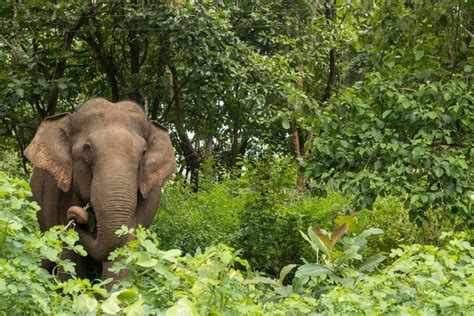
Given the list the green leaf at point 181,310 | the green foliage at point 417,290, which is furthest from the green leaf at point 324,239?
the green leaf at point 181,310

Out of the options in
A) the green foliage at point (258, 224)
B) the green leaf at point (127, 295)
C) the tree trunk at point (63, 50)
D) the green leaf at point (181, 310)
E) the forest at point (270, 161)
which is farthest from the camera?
the tree trunk at point (63, 50)

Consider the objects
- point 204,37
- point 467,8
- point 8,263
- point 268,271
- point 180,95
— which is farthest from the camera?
point 180,95

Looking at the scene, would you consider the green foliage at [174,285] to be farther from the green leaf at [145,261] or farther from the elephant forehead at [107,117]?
the elephant forehead at [107,117]

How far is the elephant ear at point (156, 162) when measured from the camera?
26.5 feet

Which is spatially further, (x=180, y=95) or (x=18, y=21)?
(x=180, y=95)

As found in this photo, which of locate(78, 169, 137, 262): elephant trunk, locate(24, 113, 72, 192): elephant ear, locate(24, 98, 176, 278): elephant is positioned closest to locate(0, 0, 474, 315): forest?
locate(78, 169, 137, 262): elephant trunk

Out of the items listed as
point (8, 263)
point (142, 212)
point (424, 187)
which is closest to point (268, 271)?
point (142, 212)

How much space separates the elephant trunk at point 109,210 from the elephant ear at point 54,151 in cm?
61

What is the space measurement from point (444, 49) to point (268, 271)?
2.99 m

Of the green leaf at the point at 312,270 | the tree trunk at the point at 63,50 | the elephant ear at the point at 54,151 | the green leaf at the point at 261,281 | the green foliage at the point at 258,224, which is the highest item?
the tree trunk at the point at 63,50

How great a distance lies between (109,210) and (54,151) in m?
1.12

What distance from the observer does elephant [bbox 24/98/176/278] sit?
24.6 feet

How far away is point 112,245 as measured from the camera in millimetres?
7438

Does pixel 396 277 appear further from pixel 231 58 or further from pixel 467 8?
pixel 231 58
